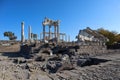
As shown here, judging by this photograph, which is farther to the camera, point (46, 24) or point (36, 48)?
point (46, 24)

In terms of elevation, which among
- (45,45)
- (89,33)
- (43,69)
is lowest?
(43,69)

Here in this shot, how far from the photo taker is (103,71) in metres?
9.07

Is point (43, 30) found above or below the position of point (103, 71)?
above

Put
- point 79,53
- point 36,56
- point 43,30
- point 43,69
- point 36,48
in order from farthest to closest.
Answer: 1. point 43,30
2. point 36,48
3. point 79,53
4. point 36,56
5. point 43,69

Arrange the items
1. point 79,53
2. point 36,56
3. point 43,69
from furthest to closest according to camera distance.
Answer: point 79,53 < point 36,56 < point 43,69

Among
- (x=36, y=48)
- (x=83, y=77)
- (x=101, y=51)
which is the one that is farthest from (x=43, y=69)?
(x=101, y=51)

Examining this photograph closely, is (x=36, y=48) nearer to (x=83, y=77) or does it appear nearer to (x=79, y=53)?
(x=79, y=53)

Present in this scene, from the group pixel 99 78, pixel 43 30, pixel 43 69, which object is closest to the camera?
pixel 99 78

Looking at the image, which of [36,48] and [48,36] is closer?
[36,48]

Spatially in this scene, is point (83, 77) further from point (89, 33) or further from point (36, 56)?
point (89, 33)

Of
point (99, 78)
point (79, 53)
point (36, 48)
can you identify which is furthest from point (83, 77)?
point (36, 48)

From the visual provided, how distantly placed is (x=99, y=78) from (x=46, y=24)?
24505 mm

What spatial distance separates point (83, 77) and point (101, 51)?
52.8 ft

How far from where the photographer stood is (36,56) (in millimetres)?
18062
